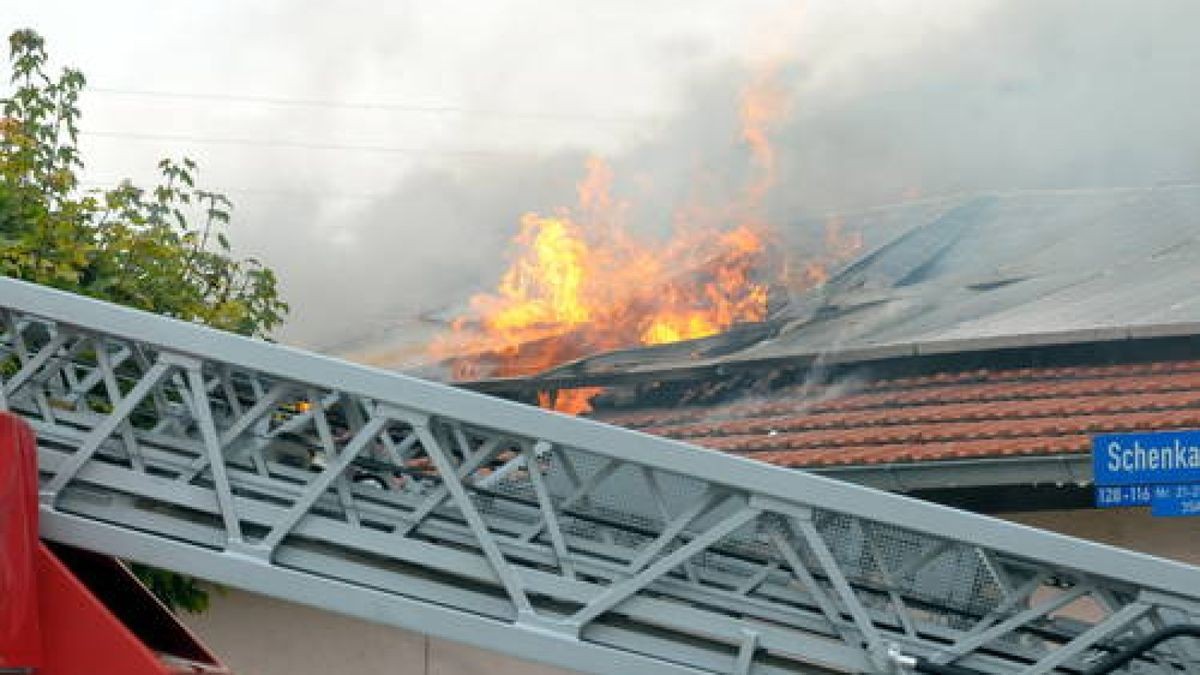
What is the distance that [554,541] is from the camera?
648 centimetres

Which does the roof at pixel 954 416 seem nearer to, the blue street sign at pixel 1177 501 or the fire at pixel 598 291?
the blue street sign at pixel 1177 501

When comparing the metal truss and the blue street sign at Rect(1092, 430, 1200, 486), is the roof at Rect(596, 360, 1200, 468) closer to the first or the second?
the blue street sign at Rect(1092, 430, 1200, 486)

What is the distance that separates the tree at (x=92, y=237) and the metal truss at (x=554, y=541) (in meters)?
3.73

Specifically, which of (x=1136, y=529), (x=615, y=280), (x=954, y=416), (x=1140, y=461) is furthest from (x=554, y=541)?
(x=615, y=280)

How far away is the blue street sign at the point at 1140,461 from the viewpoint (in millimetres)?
12969

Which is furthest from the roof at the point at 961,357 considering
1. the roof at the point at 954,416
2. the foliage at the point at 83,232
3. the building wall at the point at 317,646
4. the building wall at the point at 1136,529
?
the foliage at the point at 83,232

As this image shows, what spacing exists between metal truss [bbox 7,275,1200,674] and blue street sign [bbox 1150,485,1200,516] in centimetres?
667

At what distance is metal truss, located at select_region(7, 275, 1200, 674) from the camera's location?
244 inches

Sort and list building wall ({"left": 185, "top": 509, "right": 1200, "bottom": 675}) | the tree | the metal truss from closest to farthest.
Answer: the metal truss → the tree → building wall ({"left": 185, "top": 509, "right": 1200, "bottom": 675})

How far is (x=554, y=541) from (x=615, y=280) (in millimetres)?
15188

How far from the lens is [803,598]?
22.3 feet

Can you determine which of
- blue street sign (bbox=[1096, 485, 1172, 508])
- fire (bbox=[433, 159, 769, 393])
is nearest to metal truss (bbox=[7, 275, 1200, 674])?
blue street sign (bbox=[1096, 485, 1172, 508])

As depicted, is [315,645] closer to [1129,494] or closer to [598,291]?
[1129,494]

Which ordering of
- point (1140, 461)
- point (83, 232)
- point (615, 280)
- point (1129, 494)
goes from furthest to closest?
point (615, 280), point (1129, 494), point (1140, 461), point (83, 232)
